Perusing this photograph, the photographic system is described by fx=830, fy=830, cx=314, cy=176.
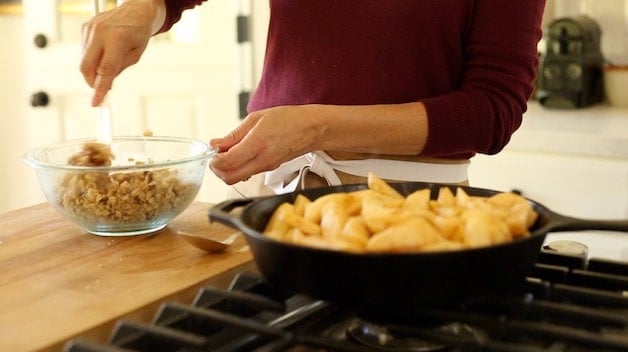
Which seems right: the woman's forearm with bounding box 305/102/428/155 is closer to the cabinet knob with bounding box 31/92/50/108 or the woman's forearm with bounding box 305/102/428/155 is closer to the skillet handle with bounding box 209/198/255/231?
the skillet handle with bounding box 209/198/255/231

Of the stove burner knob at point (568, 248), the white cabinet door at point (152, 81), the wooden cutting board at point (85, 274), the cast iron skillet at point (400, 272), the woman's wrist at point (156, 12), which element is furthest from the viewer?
the white cabinet door at point (152, 81)

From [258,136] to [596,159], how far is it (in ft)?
3.72

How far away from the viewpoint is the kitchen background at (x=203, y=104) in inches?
73.5

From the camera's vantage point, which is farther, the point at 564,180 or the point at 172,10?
the point at 564,180

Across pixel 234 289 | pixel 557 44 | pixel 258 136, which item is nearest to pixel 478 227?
pixel 234 289

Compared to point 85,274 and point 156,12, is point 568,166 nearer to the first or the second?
point 156,12

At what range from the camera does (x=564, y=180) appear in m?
1.88

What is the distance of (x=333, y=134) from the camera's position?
1.00m

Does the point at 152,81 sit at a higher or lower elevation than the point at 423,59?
lower

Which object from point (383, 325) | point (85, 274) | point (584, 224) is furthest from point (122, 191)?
point (584, 224)

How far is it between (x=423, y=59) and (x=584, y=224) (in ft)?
1.76

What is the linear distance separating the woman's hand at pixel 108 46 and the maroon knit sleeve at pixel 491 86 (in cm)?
42

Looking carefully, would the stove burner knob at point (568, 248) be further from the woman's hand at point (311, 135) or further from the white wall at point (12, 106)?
the white wall at point (12, 106)

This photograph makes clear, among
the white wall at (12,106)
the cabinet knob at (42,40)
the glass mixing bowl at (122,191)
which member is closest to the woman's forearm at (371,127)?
the glass mixing bowl at (122,191)
